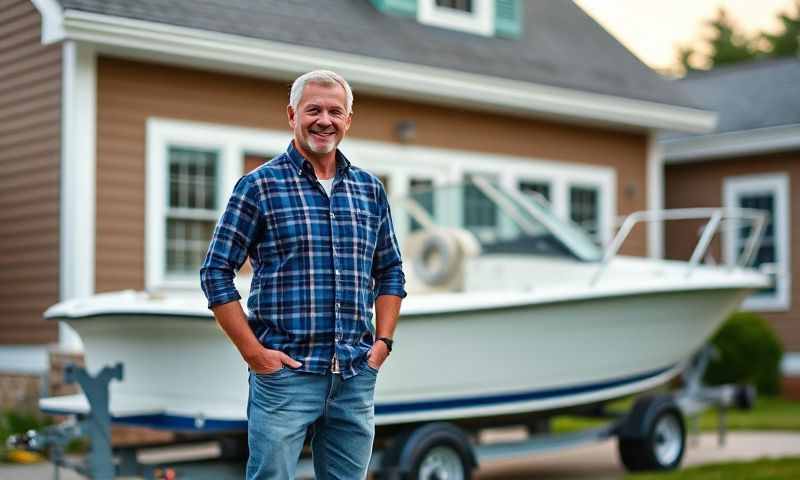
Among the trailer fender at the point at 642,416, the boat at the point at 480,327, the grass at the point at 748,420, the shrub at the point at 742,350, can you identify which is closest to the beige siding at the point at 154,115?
the boat at the point at 480,327

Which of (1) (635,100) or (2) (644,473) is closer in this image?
(2) (644,473)

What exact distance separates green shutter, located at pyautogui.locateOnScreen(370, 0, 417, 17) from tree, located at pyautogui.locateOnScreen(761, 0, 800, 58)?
35.3m

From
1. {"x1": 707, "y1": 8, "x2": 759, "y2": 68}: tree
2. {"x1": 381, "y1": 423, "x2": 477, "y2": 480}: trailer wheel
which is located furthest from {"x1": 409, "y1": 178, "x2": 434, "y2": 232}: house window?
{"x1": 707, "y1": 8, "x2": 759, "y2": 68}: tree

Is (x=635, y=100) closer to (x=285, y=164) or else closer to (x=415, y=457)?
(x=415, y=457)

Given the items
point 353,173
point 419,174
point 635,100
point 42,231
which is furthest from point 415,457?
point 635,100

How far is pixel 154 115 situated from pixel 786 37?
39676mm

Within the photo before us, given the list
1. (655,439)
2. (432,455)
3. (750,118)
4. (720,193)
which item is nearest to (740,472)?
(655,439)

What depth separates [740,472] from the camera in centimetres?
788

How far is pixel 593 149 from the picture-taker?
529 inches

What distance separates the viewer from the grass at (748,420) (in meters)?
11.5

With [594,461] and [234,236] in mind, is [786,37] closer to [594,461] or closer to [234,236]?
[594,461]

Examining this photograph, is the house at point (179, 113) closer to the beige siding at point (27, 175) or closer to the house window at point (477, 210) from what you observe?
the beige siding at point (27, 175)

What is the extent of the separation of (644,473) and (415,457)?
2194mm

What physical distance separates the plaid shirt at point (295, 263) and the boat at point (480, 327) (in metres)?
2.48
